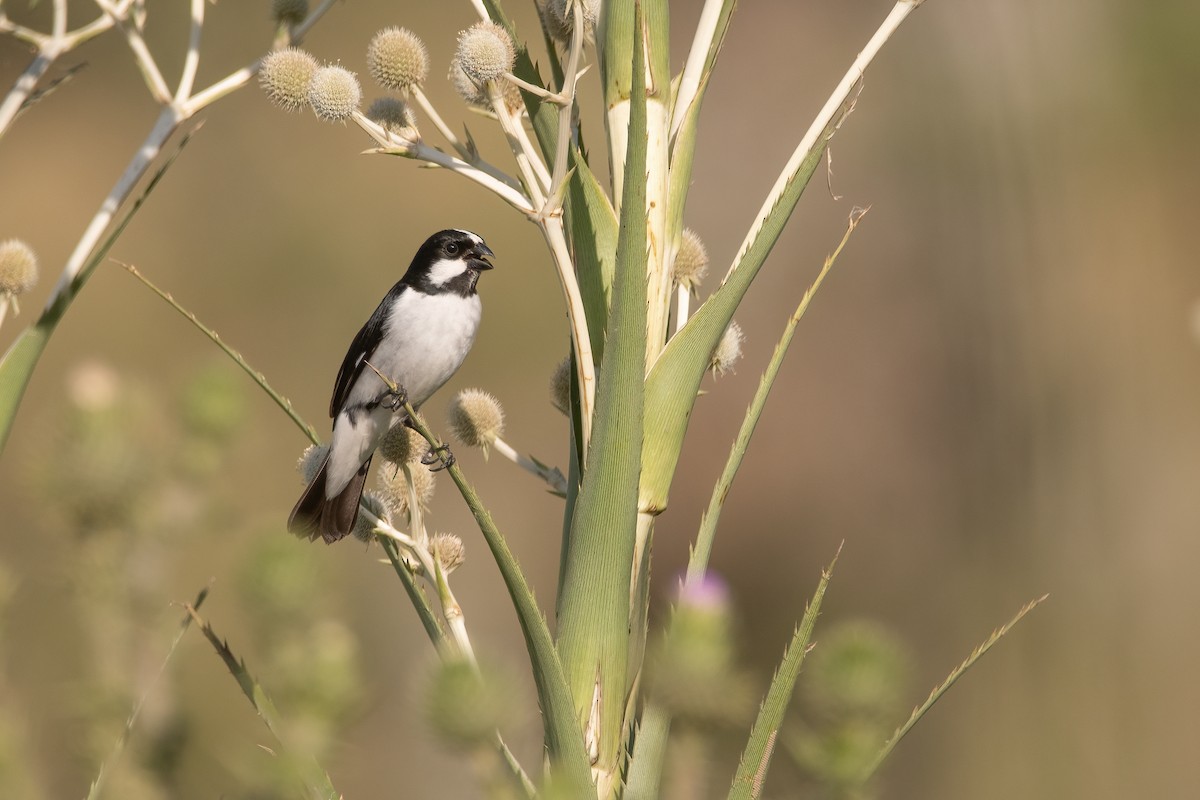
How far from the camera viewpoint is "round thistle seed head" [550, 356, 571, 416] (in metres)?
1.69

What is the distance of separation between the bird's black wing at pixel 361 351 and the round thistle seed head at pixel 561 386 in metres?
1.35

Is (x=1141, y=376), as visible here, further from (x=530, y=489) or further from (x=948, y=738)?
(x=530, y=489)

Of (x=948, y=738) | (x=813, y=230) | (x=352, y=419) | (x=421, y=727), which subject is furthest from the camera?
(x=813, y=230)

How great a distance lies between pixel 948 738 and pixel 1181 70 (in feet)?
9.90

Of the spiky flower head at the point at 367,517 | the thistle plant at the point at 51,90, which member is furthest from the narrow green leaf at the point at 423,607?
the thistle plant at the point at 51,90

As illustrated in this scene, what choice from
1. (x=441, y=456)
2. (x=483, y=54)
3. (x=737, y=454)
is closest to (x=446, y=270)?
(x=441, y=456)

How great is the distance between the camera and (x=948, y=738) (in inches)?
190

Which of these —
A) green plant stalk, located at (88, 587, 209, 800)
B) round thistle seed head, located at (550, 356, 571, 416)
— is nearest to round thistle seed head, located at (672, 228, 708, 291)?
round thistle seed head, located at (550, 356, 571, 416)

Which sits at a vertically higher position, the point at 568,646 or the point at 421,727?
the point at 421,727

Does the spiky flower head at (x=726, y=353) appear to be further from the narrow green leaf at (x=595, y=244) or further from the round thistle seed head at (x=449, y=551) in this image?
the round thistle seed head at (x=449, y=551)

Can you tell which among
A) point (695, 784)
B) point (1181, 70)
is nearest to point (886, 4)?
point (1181, 70)

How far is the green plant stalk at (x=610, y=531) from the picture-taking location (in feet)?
4.07

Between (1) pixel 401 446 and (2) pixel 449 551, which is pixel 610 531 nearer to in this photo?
(2) pixel 449 551

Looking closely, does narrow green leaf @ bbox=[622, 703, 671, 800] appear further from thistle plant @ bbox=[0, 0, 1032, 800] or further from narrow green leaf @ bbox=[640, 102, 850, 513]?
narrow green leaf @ bbox=[640, 102, 850, 513]
